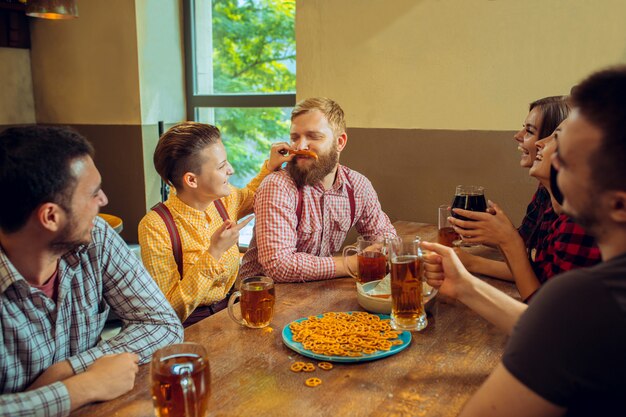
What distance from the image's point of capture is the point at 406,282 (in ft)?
4.51

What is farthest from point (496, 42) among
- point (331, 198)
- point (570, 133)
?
point (570, 133)

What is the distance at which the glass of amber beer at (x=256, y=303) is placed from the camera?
4.81 ft

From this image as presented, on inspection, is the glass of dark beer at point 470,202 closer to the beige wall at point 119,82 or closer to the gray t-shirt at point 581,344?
the gray t-shirt at point 581,344

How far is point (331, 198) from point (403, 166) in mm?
1192

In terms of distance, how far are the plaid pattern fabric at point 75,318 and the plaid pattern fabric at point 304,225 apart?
55 centimetres

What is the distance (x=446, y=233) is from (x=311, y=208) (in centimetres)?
55

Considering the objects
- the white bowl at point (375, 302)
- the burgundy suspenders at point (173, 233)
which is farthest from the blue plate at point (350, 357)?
the burgundy suspenders at point (173, 233)

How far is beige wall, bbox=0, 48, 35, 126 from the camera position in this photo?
4.36 meters

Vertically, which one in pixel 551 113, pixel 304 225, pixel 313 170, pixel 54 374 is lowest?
pixel 54 374

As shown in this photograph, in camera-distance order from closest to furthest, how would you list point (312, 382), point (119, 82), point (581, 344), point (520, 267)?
point (581, 344) < point (312, 382) < point (520, 267) < point (119, 82)

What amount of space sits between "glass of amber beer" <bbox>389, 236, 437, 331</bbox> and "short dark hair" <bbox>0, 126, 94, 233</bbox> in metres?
0.76

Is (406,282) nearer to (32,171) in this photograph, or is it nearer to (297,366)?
(297,366)

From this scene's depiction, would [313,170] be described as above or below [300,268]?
above

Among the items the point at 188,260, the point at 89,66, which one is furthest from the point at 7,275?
the point at 89,66
